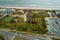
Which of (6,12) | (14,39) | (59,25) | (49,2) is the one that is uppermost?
(49,2)

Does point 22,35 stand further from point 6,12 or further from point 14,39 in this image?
point 6,12

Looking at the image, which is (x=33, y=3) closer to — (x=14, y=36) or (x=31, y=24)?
(x=31, y=24)

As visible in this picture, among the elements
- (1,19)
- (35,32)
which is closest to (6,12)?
(1,19)

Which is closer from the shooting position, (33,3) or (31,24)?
(31,24)

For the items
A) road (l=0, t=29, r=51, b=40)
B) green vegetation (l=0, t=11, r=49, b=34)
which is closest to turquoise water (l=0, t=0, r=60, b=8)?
green vegetation (l=0, t=11, r=49, b=34)

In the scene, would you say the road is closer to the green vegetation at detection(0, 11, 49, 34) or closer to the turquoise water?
the green vegetation at detection(0, 11, 49, 34)

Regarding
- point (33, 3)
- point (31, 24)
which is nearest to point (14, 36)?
point (31, 24)

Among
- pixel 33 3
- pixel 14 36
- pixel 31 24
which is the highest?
pixel 33 3

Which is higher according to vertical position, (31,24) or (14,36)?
(31,24)
